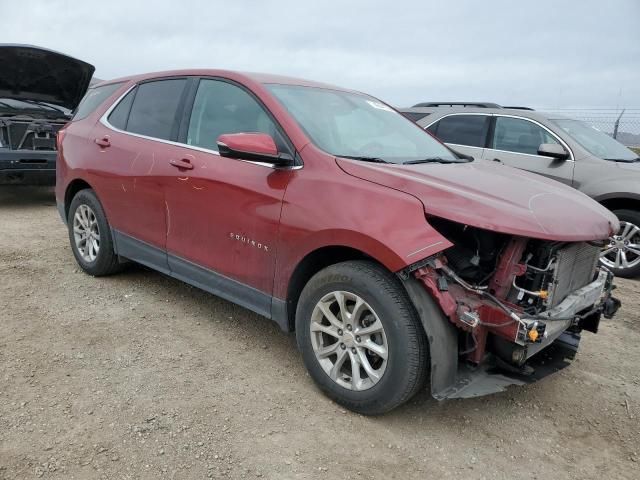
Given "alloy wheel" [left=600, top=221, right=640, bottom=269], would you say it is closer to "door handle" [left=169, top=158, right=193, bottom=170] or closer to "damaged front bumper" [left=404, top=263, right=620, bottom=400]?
"damaged front bumper" [left=404, top=263, right=620, bottom=400]

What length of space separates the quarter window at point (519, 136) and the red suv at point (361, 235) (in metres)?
2.74

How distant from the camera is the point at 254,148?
2799 mm

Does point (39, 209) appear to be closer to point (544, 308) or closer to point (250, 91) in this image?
point (250, 91)

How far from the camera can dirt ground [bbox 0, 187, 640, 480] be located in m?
2.35

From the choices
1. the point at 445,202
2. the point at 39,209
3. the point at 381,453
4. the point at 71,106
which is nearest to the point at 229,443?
the point at 381,453

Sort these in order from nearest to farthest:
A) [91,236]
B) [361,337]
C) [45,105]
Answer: [361,337], [91,236], [45,105]

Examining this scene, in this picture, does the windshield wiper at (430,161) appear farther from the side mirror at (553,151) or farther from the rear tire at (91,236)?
the side mirror at (553,151)

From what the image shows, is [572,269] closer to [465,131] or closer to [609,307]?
[609,307]

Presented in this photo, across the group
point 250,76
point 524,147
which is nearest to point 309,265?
point 250,76

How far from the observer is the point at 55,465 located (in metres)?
2.23

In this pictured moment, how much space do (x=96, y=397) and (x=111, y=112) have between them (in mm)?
2460

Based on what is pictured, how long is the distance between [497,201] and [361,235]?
670 mm

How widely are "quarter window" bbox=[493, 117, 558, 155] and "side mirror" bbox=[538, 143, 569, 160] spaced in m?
0.29

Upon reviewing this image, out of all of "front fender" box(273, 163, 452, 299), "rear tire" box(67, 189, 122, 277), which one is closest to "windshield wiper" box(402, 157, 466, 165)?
"front fender" box(273, 163, 452, 299)
